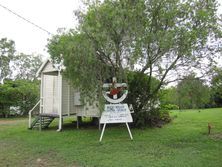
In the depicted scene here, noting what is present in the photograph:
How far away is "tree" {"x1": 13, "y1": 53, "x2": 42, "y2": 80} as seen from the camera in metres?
39.5

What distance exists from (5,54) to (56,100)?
21334 millimetres

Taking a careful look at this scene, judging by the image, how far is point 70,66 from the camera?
10.5 metres

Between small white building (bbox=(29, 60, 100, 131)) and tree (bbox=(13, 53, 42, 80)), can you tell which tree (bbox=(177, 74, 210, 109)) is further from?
tree (bbox=(13, 53, 42, 80))

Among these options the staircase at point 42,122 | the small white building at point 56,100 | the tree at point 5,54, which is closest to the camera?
the small white building at point 56,100

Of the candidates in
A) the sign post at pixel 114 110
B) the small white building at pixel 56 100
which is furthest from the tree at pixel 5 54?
the sign post at pixel 114 110

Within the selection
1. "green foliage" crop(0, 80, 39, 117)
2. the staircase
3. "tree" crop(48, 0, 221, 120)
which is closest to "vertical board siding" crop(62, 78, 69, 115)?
the staircase

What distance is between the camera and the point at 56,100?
14930 mm

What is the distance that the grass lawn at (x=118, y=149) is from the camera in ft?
23.9

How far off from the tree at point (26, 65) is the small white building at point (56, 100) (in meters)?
24.8

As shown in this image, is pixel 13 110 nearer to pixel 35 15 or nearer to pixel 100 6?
pixel 35 15

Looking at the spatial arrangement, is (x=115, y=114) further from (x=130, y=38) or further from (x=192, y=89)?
(x=192, y=89)

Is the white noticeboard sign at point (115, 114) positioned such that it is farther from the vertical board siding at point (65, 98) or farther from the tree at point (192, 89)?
the vertical board siding at point (65, 98)

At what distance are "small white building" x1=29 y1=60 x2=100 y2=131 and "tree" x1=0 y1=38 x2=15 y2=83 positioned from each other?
60.4ft

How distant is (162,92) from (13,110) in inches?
609
